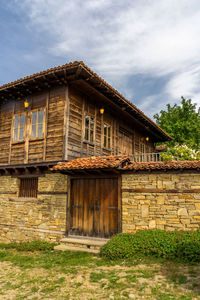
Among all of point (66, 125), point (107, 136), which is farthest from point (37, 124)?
point (107, 136)

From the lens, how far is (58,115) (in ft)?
30.8

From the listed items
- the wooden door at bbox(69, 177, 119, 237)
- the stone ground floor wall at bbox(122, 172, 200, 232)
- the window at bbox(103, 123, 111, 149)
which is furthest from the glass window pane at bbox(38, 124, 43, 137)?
the stone ground floor wall at bbox(122, 172, 200, 232)

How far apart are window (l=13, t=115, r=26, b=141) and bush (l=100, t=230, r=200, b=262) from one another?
6.24 m

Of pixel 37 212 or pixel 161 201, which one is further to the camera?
pixel 37 212

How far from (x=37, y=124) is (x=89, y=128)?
2.30 meters

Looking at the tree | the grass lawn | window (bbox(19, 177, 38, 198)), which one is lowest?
the grass lawn

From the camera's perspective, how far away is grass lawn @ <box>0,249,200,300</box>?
459 centimetres

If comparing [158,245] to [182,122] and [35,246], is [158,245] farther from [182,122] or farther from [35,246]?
[182,122]

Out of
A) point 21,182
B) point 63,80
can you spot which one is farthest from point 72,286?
point 63,80

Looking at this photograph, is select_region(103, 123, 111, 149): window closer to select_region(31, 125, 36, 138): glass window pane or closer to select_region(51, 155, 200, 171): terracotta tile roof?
select_region(51, 155, 200, 171): terracotta tile roof

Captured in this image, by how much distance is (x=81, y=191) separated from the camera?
892 cm

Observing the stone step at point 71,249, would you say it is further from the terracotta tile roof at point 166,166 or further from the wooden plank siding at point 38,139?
the wooden plank siding at point 38,139

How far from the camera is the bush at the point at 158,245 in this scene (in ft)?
20.1

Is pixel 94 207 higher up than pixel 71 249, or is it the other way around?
pixel 94 207
